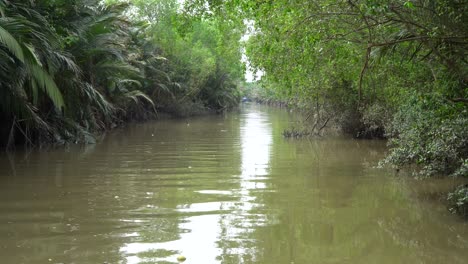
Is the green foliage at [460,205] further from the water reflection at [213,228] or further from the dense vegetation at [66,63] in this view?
the dense vegetation at [66,63]

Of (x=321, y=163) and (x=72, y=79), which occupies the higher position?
(x=72, y=79)

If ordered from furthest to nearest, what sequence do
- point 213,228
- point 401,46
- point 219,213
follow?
point 401,46 → point 219,213 → point 213,228

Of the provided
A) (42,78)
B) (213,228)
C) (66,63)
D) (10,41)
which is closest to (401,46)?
(213,228)

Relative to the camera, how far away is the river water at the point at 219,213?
5.48 metres

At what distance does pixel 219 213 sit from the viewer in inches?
281

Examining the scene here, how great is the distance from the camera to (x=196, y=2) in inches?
326

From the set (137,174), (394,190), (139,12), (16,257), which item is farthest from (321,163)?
(139,12)

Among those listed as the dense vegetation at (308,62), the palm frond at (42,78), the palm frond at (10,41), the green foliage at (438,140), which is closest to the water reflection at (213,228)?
the dense vegetation at (308,62)

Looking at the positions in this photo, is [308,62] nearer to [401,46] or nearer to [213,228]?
[401,46]

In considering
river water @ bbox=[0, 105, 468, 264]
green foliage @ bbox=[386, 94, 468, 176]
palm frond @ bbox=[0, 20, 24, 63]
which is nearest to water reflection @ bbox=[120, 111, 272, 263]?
river water @ bbox=[0, 105, 468, 264]

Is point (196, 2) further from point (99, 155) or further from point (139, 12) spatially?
point (139, 12)

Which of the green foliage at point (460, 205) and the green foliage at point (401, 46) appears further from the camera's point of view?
the green foliage at point (460, 205)

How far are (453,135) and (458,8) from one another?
82.2 inches

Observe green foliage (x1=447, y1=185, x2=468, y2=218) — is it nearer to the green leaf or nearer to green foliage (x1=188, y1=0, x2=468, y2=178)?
green foliage (x1=188, y1=0, x2=468, y2=178)
